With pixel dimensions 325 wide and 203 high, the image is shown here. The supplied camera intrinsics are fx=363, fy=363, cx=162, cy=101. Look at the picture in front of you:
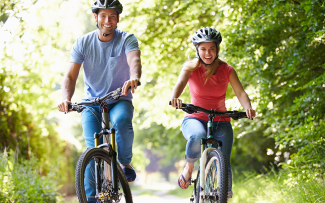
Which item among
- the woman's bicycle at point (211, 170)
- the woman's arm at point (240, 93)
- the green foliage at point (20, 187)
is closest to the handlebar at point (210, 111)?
the woman's bicycle at point (211, 170)

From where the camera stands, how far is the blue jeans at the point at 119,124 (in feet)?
11.1

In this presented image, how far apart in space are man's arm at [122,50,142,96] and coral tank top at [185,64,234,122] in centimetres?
74

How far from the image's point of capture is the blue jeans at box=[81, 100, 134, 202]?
11.1ft

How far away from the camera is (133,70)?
338 cm

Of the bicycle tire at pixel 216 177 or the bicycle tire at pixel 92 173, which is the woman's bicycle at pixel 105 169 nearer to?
the bicycle tire at pixel 92 173

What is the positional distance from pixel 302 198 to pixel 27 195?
4171 millimetres

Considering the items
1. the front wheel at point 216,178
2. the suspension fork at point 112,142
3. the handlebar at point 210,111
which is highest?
the handlebar at point 210,111

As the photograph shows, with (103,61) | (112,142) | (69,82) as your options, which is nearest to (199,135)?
(112,142)

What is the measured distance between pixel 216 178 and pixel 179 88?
0.98 m

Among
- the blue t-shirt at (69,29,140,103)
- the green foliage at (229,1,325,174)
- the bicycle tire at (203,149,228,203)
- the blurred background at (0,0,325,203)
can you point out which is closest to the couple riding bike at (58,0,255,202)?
the blue t-shirt at (69,29,140,103)

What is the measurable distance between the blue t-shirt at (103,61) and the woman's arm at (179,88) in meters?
0.46

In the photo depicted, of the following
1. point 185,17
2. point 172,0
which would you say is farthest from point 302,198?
point 172,0

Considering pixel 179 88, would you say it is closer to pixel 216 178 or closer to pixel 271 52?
pixel 216 178

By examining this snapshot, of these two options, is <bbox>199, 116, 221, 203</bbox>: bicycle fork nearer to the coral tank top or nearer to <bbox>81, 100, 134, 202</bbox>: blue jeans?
the coral tank top
